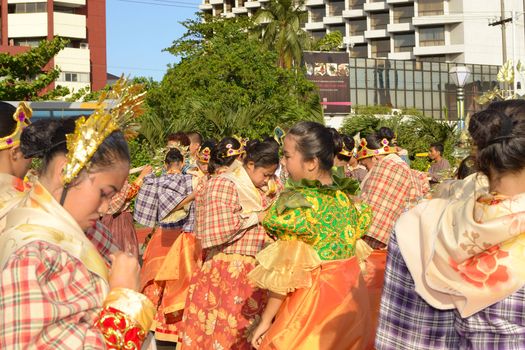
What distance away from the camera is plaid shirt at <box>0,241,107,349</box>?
2504 millimetres

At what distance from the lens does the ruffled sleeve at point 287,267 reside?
4676 millimetres

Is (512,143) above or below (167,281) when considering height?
above

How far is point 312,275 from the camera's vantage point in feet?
15.6

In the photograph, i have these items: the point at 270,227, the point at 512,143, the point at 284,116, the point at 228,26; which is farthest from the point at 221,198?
the point at 228,26

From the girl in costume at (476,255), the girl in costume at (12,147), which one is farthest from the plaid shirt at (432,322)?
the girl in costume at (12,147)

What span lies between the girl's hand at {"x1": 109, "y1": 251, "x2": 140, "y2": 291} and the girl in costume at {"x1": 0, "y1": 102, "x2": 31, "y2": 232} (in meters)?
1.29

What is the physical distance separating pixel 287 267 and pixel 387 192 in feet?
11.4

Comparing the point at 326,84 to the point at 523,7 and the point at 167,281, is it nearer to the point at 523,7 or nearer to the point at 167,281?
the point at 523,7

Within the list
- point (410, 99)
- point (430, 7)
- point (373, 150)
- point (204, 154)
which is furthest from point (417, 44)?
point (373, 150)

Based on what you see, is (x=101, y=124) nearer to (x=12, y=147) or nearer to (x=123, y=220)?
(x=12, y=147)

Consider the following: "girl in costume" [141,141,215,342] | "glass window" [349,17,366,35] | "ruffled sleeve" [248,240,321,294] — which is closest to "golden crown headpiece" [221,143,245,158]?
"girl in costume" [141,141,215,342]

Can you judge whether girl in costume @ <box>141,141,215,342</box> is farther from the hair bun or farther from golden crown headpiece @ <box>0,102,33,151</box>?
the hair bun

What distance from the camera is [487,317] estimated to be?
3.10m

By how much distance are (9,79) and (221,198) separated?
1930 centimetres
